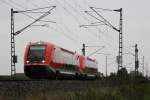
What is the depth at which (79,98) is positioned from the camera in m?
19.8

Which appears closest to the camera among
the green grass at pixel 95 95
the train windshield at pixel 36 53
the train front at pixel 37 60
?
the green grass at pixel 95 95

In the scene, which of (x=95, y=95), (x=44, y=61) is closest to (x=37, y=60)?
(x=44, y=61)

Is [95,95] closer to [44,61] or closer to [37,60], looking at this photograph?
[44,61]

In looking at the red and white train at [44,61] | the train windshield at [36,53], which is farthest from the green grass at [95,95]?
the train windshield at [36,53]

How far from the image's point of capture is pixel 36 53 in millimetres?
35844

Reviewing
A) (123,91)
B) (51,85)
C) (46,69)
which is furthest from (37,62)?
(51,85)

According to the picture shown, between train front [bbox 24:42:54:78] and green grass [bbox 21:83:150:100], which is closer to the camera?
green grass [bbox 21:83:150:100]

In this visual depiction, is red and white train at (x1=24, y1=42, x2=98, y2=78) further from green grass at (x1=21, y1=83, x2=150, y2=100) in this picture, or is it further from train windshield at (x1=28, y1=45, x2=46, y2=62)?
green grass at (x1=21, y1=83, x2=150, y2=100)

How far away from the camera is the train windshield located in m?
35.5

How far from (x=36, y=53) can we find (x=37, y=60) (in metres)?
0.56

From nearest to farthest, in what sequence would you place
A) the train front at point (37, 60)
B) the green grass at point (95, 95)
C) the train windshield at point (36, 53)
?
the green grass at point (95, 95) < the train front at point (37, 60) < the train windshield at point (36, 53)

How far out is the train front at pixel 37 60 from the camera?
35.0 metres

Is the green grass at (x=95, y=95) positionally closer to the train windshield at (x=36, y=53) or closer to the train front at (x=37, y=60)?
the train front at (x=37, y=60)

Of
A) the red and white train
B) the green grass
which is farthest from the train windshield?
the green grass
